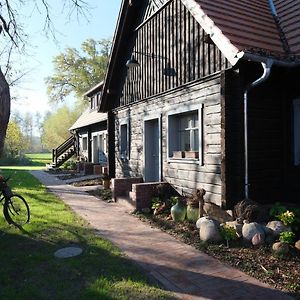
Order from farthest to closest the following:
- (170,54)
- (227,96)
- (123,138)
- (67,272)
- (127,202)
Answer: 1. (123,138)
2. (127,202)
3. (170,54)
4. (227,96)
5. (67,272)

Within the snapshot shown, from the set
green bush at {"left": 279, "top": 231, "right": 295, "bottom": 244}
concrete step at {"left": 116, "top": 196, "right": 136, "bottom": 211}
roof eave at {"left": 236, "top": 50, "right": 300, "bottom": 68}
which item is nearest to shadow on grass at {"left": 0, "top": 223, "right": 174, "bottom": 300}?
green bush at {"left": 279, "top": 231, "right": 295, "bottom": 244}

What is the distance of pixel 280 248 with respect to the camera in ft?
16.9

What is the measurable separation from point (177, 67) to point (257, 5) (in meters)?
2.55

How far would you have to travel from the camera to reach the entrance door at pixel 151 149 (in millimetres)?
10703

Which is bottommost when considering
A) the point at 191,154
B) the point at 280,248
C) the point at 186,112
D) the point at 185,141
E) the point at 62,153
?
the point at 280,248

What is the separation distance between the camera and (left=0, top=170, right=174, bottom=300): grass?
4.07m

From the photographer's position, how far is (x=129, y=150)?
39.3ft

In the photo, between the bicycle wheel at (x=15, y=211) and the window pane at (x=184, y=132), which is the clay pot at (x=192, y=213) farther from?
the bicycle wheel at (x=15, y=211)

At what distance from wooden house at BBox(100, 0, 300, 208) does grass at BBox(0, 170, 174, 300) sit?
2767 mm

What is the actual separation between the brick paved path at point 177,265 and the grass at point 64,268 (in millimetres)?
268

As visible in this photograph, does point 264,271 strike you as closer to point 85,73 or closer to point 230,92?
point 230,92

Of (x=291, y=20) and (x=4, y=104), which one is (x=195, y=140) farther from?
(x=4, y=104)

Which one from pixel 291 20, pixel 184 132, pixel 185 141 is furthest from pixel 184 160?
pixel 291 20

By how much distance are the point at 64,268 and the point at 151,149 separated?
6318 millimetres
